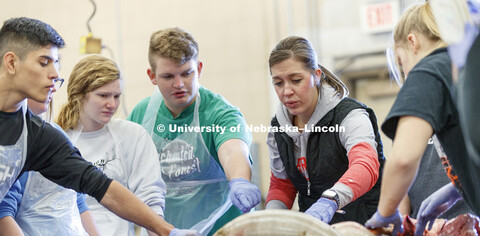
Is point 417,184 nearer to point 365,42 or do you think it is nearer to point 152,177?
point 152,177

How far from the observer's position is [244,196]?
6.31 feet

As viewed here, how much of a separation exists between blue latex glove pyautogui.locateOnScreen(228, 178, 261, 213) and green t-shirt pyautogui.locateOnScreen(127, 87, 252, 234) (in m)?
0.29

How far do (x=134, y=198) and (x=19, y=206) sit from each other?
1.29 ft

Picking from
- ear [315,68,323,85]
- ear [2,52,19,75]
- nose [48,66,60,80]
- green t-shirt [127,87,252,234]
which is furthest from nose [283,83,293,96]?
ear [2,52,19,75]

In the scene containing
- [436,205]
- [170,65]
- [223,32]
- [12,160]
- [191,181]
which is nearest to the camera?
[436,205]

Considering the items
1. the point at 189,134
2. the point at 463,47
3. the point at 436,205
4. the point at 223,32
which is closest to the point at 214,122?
the point at 189,134

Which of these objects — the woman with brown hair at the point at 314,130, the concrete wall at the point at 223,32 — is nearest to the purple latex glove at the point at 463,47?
the woman with brown hair at the point at 314,130

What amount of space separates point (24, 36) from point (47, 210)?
1.90 ft

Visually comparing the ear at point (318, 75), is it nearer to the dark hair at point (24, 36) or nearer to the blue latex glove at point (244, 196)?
the blue latex glove at point (244, 196)

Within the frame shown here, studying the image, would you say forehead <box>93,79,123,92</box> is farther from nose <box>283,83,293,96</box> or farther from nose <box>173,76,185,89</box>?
nose <box>283,83,293,96</box>

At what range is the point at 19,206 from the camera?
188cm

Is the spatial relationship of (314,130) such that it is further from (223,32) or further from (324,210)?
(223,32)

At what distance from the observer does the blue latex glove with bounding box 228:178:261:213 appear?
1914mm

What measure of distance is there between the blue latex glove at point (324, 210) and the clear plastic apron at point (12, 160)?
2.91 ft
